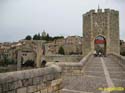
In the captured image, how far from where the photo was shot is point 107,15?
119 ft

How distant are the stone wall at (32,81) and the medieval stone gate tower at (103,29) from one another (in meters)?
29.2

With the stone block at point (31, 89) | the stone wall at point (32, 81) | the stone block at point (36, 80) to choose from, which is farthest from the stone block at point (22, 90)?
the stone block at point (36, 80)

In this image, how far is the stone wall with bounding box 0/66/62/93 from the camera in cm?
494

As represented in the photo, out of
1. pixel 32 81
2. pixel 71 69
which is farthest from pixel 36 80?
pixel 71 69

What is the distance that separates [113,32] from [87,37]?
409 centimetres

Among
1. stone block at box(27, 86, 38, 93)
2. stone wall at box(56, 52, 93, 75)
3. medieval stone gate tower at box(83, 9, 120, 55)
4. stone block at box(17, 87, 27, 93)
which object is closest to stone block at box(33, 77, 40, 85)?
stone block at box(27, 86, 38, 93)

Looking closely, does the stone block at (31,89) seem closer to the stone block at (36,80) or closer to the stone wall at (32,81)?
the stone wall at (32,81)

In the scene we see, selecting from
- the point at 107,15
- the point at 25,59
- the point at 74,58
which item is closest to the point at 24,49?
the point at 25,59

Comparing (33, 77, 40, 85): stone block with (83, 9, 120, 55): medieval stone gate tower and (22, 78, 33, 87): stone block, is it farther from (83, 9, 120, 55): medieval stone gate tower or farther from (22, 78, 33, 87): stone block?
(83, 9, 120, 55): medieval stone gate tower

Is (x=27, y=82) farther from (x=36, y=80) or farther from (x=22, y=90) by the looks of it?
(x=36, y=80)

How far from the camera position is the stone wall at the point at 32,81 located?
494 centimetres

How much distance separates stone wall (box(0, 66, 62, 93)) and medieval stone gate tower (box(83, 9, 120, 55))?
95.7ft

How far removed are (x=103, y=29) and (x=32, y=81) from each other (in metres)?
31.2

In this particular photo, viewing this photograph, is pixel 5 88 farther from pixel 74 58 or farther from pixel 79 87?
pixel 74 58
